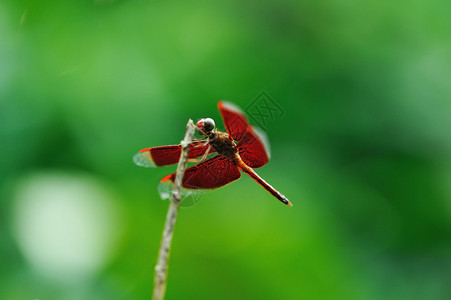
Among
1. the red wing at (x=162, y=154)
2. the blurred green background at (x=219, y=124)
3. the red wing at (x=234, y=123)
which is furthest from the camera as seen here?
the blurred green background at (x=219, y=124)

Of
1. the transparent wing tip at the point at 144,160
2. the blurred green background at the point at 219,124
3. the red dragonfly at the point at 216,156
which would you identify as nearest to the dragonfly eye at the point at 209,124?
the red dragonfly at the point at 216,156

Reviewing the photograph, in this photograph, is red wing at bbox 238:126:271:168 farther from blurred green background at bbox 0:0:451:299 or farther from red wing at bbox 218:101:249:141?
blurred green background at bbox 0:0:451:299

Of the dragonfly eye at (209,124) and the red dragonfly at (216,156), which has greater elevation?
the dragonfly eye at (209,124)

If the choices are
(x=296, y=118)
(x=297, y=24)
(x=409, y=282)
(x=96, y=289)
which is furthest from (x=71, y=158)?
(x=409, y=282)

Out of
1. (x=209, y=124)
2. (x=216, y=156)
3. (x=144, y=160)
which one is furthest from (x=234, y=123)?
(x=144, y=160)

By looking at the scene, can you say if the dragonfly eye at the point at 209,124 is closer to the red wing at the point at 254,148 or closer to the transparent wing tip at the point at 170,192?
the red wing at the point at 254,148

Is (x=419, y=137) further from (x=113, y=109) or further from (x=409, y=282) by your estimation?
(x=113, y=109)

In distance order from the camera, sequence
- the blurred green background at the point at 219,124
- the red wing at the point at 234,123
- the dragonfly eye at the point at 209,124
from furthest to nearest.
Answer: the blurred green background at the point at 219,124
the dragonfly eye at the point at 209,124
the red wing at the point at 234,123
